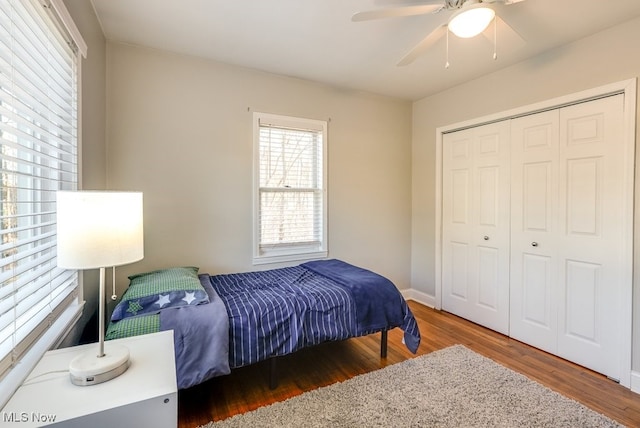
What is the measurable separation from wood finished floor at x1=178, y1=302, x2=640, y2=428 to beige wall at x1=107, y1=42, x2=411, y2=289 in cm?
104

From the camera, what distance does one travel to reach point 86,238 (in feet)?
3.48

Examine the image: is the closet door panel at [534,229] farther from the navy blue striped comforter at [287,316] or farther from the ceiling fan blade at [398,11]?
the ceiling fan blade at [398,11]

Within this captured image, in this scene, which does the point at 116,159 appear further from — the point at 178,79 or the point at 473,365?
the point at 473,365

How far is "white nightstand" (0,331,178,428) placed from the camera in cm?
90

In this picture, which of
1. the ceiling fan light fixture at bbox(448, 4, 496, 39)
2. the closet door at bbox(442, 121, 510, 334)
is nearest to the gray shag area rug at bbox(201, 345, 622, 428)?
the closet door at bbox(442, 121, 510, 334)

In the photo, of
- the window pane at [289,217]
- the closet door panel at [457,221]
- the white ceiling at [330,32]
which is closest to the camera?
the white ceiling at [330,32]

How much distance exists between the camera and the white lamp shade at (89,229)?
3.46 feet

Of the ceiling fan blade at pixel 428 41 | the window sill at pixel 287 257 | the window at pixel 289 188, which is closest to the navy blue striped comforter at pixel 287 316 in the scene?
the window sill at pixel 287 257

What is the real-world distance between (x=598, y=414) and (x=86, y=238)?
282 cm

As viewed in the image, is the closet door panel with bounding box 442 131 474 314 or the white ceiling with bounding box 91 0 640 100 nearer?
the white ceiling with bounding box 91 0 640 100

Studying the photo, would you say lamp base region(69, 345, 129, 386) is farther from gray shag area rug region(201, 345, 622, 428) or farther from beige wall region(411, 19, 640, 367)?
beige wall region(411, 19, 640, 367)

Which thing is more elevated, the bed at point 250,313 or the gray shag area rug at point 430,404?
the bed at point 250,313

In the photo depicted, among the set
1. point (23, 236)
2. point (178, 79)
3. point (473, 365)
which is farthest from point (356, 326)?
point (178, 79)

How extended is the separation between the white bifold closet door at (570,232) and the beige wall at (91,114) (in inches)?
135
